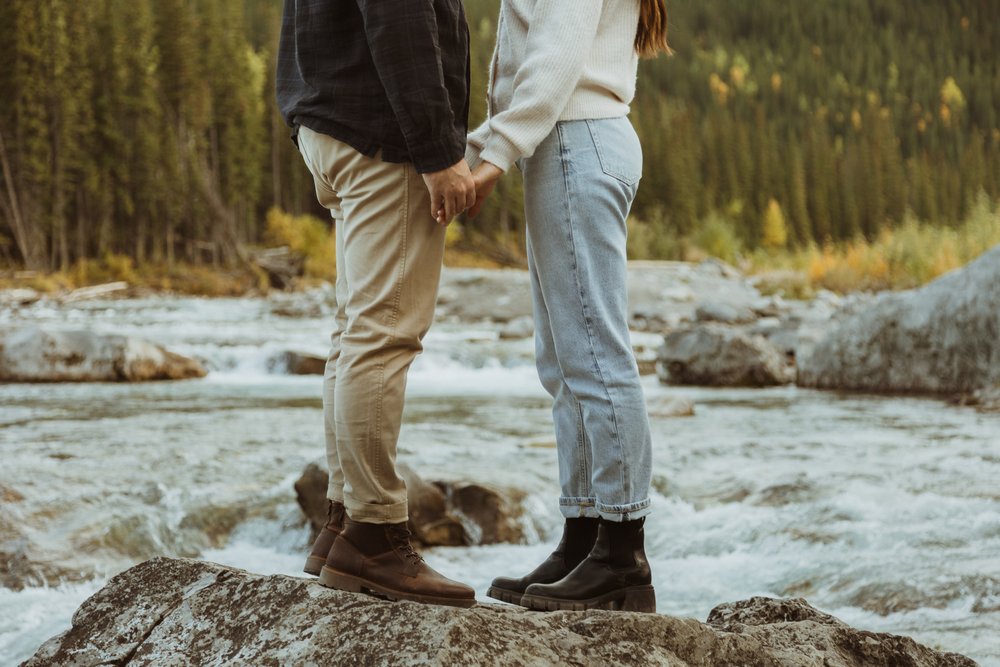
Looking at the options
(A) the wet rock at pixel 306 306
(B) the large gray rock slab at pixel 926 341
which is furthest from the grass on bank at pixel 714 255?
(B) the large gray rock slab at pixel 926 341

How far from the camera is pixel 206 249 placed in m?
31.0

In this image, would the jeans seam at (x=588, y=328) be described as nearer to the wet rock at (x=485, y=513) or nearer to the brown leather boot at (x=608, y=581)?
the brown leather boot at (x=608, y=581)

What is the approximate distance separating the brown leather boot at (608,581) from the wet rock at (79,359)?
8498 millimetres

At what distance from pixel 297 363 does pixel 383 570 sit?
877 centimetres

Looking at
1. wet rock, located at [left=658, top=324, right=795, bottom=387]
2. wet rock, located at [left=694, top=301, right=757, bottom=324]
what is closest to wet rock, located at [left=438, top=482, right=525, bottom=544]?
wet rock, located at [left=658, top=324, right=795, bottom=387]

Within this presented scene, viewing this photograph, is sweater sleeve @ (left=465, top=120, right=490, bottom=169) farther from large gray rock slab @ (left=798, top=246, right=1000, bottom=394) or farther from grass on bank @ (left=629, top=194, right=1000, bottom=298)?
grass on bank @ (left=629, top=194, right=1000, bottom=298)

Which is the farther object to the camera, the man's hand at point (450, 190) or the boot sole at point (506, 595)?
the boot sole at point (506, 595)

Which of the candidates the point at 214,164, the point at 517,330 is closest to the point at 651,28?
the point at 517,330

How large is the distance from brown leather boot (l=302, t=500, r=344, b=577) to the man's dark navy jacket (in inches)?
30.5

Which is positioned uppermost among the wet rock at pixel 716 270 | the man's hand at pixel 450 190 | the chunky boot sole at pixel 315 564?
the man's hand at pixel 450 190

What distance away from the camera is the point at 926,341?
8.10 meters

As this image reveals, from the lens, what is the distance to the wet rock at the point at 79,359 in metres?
9.70

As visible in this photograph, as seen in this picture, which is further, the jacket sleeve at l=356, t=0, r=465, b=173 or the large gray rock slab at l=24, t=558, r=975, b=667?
the jacket sleeve at l=356, t=0, r=465, b=173

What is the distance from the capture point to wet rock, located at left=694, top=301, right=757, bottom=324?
14.6 meters
